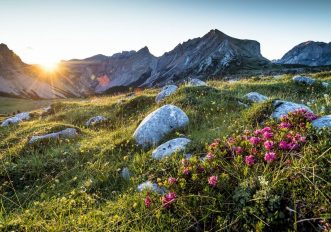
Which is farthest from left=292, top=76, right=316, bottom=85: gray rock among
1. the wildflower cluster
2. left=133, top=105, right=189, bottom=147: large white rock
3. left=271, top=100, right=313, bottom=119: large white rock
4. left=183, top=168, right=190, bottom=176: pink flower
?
left=183, top=168, right=190, bottom=176: pink flower

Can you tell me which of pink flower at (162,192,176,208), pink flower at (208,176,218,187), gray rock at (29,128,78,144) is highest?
pink flower at (208,176,218,187)

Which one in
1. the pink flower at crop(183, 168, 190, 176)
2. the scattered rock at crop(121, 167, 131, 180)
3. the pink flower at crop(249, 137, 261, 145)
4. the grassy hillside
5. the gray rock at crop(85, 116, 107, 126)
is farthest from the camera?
the gray rock at crop(85, 116, 107, 126)

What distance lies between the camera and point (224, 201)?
511 centimetres

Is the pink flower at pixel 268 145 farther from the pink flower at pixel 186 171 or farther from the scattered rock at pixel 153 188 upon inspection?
the scattered rock at pixel 153 188

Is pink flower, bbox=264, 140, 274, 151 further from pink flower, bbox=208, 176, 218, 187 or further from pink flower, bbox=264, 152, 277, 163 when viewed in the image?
pink flower, bbox=208, 176, 218, 187

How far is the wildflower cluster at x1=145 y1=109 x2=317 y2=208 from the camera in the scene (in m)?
5.45

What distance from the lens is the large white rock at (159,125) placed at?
11.1 meters

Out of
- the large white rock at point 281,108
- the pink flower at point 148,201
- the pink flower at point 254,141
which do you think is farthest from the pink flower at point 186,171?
the large white rock at point 281,108

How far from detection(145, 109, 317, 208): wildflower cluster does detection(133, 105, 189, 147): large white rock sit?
176 inches

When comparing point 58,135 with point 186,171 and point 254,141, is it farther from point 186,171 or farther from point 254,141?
point 254,141

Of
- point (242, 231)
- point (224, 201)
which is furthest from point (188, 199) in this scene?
point (242, 231)

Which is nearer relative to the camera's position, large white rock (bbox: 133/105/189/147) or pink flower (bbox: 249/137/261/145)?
pink flower (bbox: 249/137/261/145)

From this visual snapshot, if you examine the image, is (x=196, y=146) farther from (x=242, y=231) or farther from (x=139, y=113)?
(x=139, y=113)

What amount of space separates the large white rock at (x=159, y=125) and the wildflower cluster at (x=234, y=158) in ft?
14.7
